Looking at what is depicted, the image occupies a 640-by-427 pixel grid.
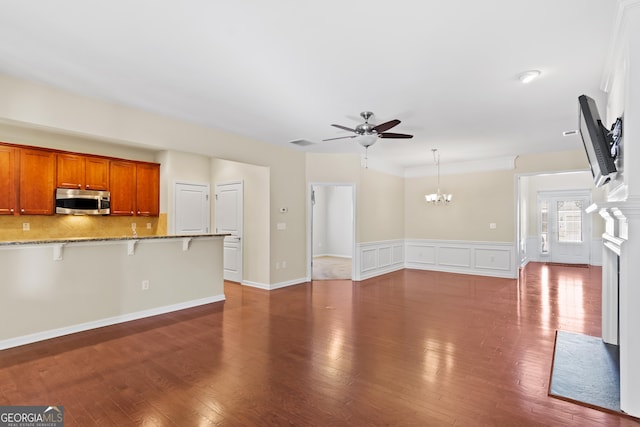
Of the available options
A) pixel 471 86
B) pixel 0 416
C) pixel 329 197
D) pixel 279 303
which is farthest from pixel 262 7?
pixel 329 197

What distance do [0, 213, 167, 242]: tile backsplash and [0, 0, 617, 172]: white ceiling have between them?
2.87m

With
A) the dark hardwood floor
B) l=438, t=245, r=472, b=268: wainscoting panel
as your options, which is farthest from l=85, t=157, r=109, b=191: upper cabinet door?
l=438, t=245, r=472, b=268: wainscoting panel

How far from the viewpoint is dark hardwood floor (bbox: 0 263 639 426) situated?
7.48 feet

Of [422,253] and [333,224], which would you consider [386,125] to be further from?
[333,224]

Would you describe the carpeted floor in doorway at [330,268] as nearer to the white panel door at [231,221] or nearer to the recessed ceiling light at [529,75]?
the white panel door at [231,221]

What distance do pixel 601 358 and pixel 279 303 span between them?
156 inches

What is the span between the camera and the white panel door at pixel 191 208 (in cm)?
683

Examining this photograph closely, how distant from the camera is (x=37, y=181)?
16.8 ft

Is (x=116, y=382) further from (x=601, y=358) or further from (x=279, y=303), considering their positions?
(x=601, y=358)

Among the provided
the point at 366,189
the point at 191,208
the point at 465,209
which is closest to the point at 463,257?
the point at 465,209

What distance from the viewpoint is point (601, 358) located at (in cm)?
318

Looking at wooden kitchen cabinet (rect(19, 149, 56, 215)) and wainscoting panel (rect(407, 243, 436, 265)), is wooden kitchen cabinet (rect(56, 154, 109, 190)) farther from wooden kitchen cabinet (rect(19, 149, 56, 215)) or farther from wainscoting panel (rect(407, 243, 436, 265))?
wainscoting panel (rect(407, 243, 436, 265))

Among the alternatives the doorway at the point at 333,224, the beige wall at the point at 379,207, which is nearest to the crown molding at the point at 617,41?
the beige wall at the point at 379,207

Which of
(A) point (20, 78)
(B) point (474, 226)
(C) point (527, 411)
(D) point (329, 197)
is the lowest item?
(C) point (527, 411)
